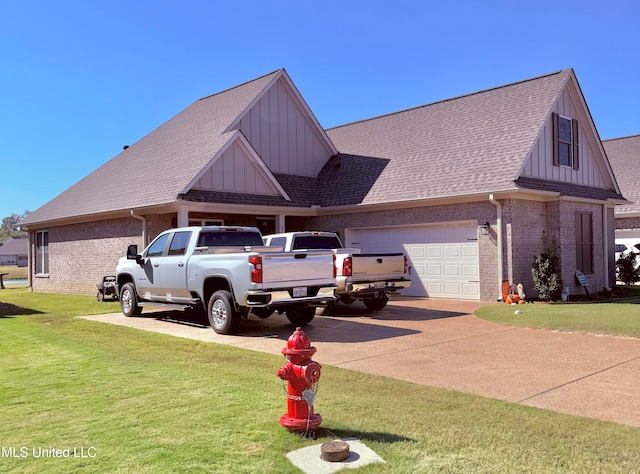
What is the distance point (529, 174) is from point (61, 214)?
57.7 feet

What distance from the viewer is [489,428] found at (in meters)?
5.01

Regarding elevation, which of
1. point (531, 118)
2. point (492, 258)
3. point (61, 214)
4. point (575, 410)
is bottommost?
point (575, 410)

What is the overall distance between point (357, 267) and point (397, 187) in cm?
634

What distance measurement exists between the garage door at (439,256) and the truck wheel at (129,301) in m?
8.72

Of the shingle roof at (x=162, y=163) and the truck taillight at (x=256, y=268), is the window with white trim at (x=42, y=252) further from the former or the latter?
the truck taillight at (x=256, y=268)

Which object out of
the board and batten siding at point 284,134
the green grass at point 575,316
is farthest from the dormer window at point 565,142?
the board and batten siding at point 284,134

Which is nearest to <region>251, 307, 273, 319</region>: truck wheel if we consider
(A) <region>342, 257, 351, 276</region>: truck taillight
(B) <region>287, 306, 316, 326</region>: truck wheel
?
(B) <region>287, 306, 316, 326</region>: truck wheel

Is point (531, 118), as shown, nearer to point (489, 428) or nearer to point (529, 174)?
point (529, 174)

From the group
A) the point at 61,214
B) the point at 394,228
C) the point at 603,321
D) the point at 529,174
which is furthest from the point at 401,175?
the point at 61,214

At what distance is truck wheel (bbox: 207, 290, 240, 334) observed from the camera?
418 inches

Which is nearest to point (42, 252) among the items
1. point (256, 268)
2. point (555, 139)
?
point (256, 268)

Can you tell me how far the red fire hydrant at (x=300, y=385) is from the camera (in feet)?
15.7

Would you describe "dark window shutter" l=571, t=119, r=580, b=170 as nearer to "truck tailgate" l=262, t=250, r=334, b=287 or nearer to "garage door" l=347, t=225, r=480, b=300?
"garage door" l=347, t=225, r=480, b=300

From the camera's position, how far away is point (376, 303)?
14711mm
